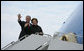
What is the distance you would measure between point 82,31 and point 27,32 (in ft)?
6.87

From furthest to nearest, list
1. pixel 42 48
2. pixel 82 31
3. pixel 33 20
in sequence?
1. pixel 33 20
2. pixel 82 31
3. pixel 42 48

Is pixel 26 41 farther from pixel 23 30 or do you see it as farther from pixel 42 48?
pixel 23 30

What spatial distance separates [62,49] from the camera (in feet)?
15.7

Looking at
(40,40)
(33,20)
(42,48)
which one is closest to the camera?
(42,48)

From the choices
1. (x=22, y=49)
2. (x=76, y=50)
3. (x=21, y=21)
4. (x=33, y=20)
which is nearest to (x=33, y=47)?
(x=22, y=49)

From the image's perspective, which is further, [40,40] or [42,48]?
[40,40]

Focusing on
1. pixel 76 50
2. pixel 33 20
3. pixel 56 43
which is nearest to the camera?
pixel 76 50

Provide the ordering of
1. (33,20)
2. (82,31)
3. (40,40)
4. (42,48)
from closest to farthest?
(42,48) → (40,40) → (82,31) → (33,20)

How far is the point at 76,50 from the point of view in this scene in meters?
4.62

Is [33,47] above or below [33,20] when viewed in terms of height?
below

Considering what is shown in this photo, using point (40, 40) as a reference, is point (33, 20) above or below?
above

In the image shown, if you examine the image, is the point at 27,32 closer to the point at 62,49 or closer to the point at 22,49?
the point at 22,49

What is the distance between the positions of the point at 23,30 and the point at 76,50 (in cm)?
334

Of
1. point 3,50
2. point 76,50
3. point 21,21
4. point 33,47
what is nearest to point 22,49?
point 33,47
